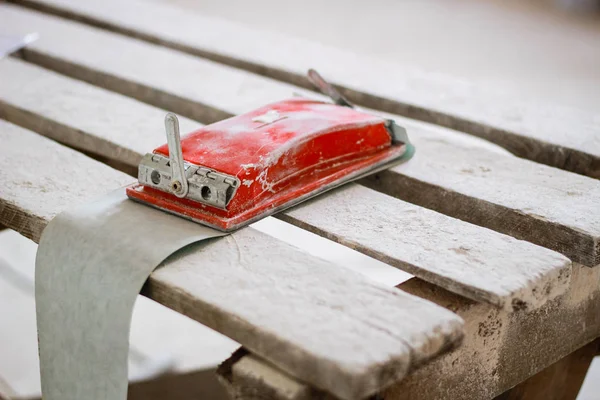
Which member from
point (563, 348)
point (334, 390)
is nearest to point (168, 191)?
point (334, 390)

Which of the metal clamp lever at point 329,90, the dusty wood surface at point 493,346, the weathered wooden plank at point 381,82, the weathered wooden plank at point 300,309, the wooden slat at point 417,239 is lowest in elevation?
the dusty wood surface at point 493,346

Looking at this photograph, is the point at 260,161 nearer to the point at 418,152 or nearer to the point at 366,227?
the point at 366,227

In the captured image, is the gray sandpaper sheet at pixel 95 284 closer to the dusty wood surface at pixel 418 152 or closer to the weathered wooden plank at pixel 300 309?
the weathered wooden plank at pixel 300 309

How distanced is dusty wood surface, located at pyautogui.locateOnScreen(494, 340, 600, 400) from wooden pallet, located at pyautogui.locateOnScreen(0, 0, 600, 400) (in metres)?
0.17

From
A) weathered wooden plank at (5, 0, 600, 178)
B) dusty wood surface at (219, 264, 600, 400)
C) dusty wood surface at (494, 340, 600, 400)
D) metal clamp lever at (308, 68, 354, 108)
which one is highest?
metal clamp lever at (308, 68, 354, 108)

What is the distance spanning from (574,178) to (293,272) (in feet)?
1.61

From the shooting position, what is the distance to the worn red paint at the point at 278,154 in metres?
0.97

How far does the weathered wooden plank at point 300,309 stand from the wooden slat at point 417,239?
62mm

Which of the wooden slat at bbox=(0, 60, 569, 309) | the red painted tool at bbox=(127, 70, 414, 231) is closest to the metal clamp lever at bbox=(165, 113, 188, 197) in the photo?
the red painted tool at bbox=(127, 70, 414, 231)

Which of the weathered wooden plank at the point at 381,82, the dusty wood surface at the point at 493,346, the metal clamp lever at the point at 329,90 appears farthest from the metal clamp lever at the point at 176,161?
the weathered wooden plank at the point at 381,82

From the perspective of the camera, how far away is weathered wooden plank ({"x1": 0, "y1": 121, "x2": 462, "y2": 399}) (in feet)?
2.38

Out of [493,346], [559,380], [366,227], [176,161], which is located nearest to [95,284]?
[176,161]

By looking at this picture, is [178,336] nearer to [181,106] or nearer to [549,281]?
[181,106]

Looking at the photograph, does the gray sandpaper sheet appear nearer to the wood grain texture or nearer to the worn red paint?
the worn red paint
